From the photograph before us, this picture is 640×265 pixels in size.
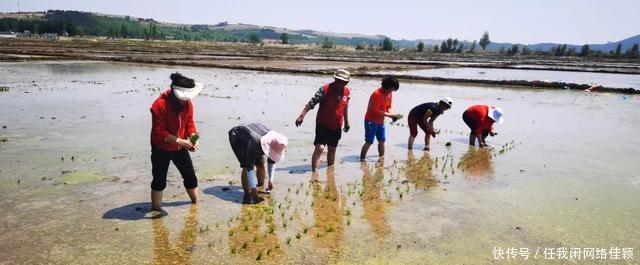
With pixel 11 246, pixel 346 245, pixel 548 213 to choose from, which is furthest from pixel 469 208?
pixel 11 246

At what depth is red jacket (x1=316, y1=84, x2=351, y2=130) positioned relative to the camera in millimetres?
7988

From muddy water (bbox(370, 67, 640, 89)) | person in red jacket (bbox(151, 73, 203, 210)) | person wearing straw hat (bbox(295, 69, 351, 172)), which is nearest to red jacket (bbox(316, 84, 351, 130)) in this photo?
person wearing straw hat (bbox(295, 69, 351, 172))

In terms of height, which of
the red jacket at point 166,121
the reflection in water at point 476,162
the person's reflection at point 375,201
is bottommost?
the person's reflection at point 375,201

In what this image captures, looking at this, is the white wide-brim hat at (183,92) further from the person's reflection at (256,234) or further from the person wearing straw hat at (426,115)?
the person wearing straw hat at (426,115)

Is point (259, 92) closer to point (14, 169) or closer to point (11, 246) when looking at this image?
point (14, 169)

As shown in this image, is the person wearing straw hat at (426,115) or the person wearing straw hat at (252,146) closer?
the person wearing straw hat at (252,146)

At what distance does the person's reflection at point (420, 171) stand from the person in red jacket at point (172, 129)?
3.93 meters

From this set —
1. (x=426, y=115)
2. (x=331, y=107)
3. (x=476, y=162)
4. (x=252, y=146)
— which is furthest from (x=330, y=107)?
(x=476, y=162)

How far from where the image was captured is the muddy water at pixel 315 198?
513 cm

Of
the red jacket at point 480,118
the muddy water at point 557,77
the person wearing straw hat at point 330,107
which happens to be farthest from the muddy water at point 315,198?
the muddy water at point 557,77

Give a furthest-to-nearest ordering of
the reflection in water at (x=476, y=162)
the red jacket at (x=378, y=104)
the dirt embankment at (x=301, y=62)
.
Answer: the dirt embankment at (x=301, y=62) < the red jacket at (x=378, y=104) < the reflection in water at (x=476, y=162)

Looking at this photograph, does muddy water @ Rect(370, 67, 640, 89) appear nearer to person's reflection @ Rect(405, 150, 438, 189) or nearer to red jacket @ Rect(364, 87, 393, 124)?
person's reflection @ Rect(405, 150, 438, 189)

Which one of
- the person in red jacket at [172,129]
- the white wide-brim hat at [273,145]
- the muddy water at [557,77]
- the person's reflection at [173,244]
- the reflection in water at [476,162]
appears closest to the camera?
the person's reflection at [173,244]

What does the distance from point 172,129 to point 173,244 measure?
1.41 meters
